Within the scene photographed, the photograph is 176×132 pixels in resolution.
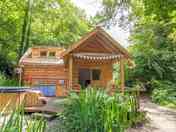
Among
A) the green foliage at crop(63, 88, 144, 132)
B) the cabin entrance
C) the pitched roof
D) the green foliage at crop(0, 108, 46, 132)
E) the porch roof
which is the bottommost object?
the green foliage at crop(63, 88, 144, 132)

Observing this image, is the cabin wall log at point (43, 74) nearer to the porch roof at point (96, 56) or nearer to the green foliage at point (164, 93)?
the porch roof at point (96, 56)

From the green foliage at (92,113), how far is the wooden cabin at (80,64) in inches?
349

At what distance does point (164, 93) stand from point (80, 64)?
567 centimetres

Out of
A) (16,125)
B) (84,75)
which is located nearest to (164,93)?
(84,75)

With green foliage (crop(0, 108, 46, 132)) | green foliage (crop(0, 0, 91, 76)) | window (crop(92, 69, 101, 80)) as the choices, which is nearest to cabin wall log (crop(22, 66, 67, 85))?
window (crop(92, 69, 101, 80))

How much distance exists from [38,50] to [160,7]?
644 inches

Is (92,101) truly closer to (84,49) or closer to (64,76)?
(84,49)

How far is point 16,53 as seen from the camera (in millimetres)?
28797

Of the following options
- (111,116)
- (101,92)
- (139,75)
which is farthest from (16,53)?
(111,116)

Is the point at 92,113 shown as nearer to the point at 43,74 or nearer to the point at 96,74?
the point at 96,74

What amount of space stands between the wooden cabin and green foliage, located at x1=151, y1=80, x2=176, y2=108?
3.19 meters

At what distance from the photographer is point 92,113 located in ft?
22.3

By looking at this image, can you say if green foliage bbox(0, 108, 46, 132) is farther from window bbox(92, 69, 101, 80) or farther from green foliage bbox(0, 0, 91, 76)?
green foliage bbox(0, 0, 91, 76)

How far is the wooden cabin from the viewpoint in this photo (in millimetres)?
17498
